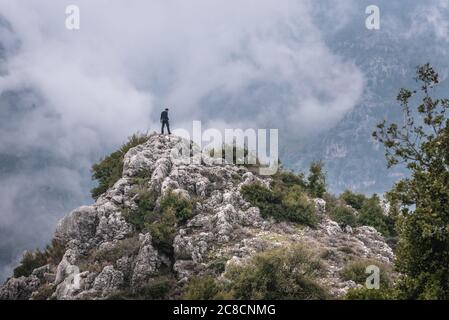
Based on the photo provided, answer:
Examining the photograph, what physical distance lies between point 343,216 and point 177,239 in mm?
13885

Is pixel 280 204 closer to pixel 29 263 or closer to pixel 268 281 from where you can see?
pixel 268 281

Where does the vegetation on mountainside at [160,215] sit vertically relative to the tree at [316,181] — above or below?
below

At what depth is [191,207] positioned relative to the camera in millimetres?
29812

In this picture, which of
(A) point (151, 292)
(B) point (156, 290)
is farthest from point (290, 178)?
(A) point (151, 292)

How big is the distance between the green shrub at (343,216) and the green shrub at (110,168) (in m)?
15.5

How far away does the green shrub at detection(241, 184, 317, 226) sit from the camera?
31703 mm

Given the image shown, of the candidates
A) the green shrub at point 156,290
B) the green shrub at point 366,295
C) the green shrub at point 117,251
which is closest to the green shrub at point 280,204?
the green shrub at point 117,251

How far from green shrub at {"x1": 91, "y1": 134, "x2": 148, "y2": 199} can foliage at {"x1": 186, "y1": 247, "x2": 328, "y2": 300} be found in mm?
16088

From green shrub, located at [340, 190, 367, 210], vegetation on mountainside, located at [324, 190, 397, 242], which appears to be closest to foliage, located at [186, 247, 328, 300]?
vegetation on mountainside, located at [324, 190, 397, 242]

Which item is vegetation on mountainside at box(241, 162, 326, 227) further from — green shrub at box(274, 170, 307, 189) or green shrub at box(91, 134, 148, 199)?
green shrub at box(91, 134, 148, 199)

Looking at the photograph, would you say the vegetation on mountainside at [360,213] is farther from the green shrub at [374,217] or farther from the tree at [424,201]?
the tree at [424,201]

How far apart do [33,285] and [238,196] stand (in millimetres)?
12876

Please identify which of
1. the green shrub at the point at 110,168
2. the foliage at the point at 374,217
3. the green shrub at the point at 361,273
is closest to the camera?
the green shrub at the point at 361,273

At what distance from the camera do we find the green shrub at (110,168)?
122 feet
